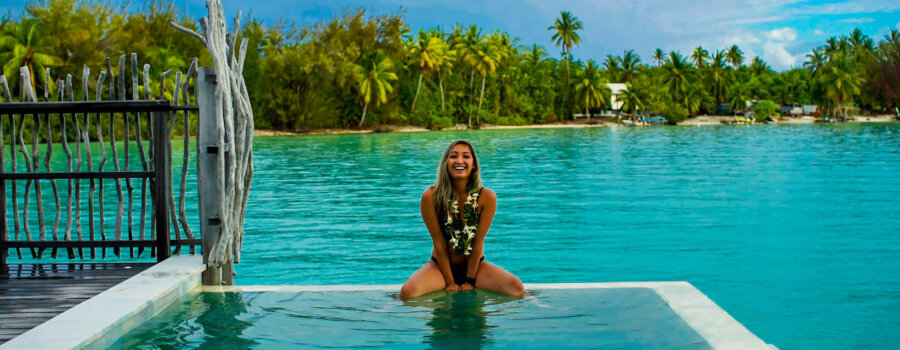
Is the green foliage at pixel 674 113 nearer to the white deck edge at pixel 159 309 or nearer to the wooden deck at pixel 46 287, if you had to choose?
the white deck edge at pixel 159 309

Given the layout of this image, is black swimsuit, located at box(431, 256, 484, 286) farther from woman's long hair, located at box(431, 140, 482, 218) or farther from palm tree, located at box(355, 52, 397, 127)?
palm tree, located at box(355, 52, 397, 127)

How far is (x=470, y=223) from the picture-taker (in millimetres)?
5309

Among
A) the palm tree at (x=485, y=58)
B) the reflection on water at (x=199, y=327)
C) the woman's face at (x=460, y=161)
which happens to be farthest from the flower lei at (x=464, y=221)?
the palm tree at (x=485, y=58)

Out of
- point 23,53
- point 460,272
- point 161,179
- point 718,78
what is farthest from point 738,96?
point 161,179

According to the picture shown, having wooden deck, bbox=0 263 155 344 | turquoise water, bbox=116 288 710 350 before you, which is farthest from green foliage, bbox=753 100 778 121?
wooden deck, bbox=0 263 155 344

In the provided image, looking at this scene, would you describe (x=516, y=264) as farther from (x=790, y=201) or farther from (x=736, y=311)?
(x=790, y=201)

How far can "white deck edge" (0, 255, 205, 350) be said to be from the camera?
3844mm

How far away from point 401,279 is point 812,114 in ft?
302

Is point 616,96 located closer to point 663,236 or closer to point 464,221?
point 663,236

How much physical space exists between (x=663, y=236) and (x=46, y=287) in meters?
7.90

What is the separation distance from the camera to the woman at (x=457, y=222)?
5238 mm

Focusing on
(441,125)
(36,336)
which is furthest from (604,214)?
(441,125)

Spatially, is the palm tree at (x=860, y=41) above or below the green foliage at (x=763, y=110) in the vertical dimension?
above

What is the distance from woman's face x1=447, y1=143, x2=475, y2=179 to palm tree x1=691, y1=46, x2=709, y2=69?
305 ft
